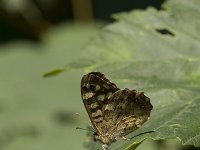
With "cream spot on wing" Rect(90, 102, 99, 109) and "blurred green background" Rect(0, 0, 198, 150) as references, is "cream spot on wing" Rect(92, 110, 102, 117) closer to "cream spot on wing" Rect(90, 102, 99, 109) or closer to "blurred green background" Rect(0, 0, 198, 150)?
"cream spot on wing" Rect(90, 102, 99, 109)

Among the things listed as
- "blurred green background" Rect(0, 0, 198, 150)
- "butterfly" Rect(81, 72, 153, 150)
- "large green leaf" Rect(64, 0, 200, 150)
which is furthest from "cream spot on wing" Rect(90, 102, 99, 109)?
"blurred green background" Rect(0, 0, 198, 150)

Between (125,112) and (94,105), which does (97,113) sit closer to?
(94,105)

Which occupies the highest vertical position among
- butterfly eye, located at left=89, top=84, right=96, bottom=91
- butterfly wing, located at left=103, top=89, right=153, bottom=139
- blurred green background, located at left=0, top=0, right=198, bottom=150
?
butterfly eye, located at left=89, top=84, right=96, bottom=91

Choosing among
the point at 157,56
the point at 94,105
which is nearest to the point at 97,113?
the point at 94,105

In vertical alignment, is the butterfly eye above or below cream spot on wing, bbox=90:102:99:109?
above

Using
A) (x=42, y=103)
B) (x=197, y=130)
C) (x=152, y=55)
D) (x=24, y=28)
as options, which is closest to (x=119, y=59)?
(x=152, y=55)

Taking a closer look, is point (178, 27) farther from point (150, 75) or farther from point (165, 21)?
point (150, 75)

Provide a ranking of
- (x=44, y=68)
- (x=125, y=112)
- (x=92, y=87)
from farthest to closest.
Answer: (x=44, y=68) → (x=125, y=112) → (x=92, y=87)
